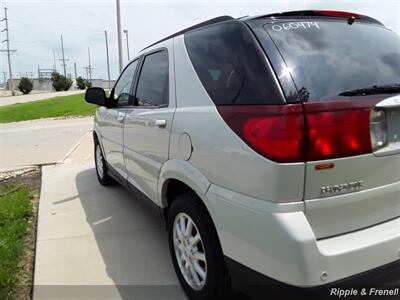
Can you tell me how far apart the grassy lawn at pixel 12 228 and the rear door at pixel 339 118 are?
252 cm

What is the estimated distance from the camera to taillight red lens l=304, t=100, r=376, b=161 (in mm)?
1935

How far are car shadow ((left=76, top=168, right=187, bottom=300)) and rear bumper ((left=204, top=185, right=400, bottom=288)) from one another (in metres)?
1.09

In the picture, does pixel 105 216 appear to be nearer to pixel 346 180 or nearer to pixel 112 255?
pixel 112 255

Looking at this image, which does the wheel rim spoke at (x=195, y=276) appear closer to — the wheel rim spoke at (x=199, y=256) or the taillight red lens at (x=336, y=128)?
the wheel rim spoke at (x=199, y=256)

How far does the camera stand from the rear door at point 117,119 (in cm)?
420

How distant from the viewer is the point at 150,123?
3223mm

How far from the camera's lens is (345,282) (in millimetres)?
1989

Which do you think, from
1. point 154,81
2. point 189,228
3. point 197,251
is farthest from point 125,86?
point 197,251

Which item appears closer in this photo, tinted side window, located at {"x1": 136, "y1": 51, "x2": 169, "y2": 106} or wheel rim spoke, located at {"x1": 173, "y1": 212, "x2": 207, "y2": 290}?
wheel rim spoke, located at {"x1": 173, "y1": 212, "x2": 207, "y2": 290}

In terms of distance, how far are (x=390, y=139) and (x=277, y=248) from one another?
84 centimetres

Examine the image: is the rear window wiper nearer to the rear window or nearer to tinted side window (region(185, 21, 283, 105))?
the rear window

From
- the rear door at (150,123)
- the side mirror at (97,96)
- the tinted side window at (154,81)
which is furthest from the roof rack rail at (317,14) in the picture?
the side mirror at (97,96)

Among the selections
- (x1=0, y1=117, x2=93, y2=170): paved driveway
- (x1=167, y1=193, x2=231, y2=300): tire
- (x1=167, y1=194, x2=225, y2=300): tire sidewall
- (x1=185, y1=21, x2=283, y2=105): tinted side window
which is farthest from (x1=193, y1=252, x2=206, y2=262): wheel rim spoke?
(x1=0, y1=117, x2=93, y2=170): paved driveway

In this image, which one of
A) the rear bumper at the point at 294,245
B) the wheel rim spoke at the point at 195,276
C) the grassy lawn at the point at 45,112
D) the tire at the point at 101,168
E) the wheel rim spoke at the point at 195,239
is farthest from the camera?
the grassy lawn at the point at 45,112
